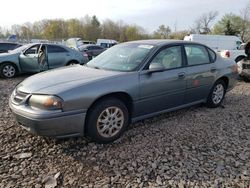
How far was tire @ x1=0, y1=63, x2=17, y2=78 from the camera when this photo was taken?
9.62 meters

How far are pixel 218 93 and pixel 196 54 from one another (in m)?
1.14

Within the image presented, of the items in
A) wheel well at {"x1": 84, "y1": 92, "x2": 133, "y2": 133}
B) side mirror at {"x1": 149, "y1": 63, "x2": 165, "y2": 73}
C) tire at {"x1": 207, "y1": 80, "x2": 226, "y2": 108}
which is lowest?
tire at {"x1": 207, "y1": 80, "x2": 226, "y2": 108}

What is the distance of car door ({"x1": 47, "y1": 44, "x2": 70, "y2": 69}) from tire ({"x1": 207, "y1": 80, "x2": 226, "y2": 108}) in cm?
640

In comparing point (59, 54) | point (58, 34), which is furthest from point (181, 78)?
point (58, 34)

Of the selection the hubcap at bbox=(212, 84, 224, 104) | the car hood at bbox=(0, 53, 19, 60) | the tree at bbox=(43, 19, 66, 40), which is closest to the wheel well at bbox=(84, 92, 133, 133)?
the hubcap at bbox=(212, 84, 224, 104)

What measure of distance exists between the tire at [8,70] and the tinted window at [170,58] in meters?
7.25

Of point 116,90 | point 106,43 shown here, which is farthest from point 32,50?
point 106,43

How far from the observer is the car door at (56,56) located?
1004cm

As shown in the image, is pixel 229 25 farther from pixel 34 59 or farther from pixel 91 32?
pixel 34 59

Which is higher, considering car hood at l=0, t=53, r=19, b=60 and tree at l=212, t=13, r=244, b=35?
tree at l=212, t=13, r=244, b=35

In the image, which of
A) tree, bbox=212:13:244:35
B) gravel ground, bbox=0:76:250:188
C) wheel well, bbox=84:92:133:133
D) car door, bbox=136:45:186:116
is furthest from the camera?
tree, bbox=212:13:244:35

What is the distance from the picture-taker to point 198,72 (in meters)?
5.04

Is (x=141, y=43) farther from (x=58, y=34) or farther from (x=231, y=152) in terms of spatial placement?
(x=58, y=34)

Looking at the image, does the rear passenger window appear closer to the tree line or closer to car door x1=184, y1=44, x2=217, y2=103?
car door x1=184, y1=44, x2=217, y2=103
